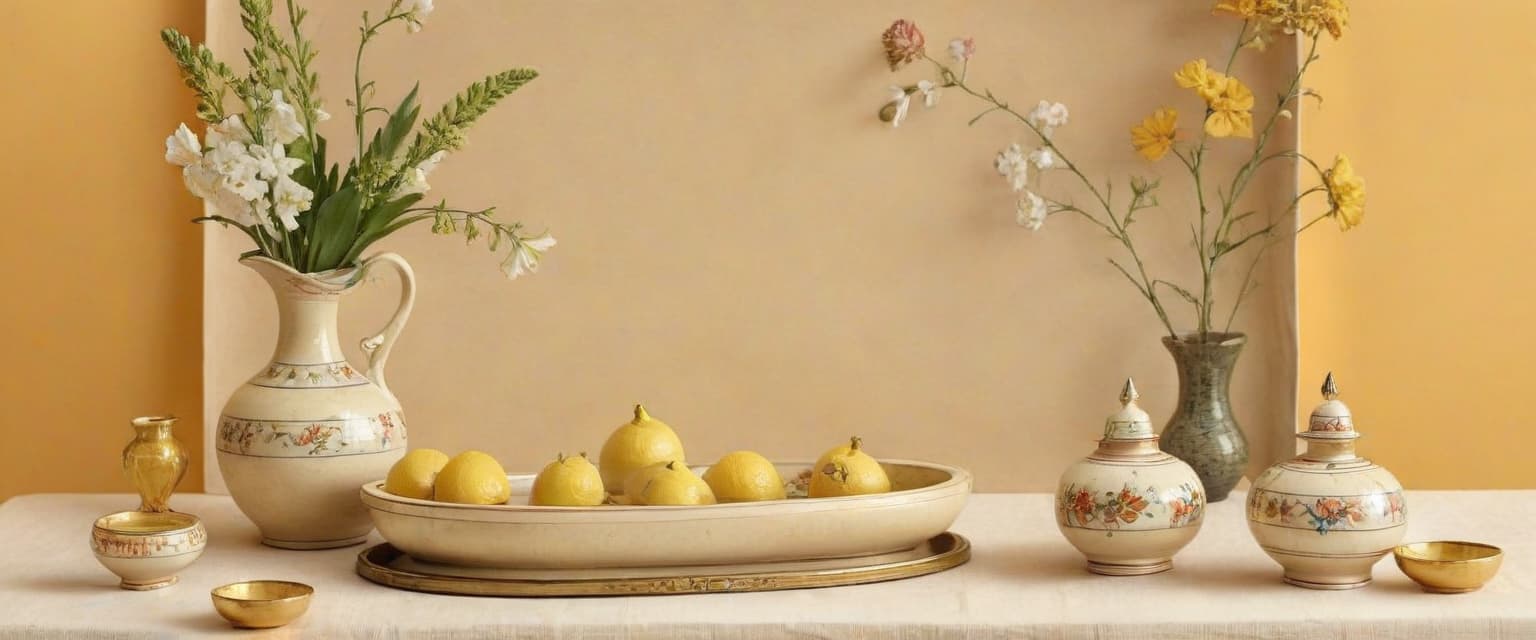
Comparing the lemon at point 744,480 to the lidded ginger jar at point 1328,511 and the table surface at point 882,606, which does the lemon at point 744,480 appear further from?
the lidded ginger jar at point 1328,511

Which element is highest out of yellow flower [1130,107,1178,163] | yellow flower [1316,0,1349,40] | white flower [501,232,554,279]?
yellow flower [1316,0,1349,40]

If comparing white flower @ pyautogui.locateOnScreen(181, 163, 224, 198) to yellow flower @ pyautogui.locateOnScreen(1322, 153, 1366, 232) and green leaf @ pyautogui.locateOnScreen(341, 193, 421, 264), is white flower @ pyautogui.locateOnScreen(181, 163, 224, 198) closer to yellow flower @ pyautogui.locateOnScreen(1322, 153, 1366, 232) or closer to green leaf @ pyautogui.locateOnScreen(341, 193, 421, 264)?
green leaf @ pyautogui.locateOnScreen(341, 193, 421, 264)

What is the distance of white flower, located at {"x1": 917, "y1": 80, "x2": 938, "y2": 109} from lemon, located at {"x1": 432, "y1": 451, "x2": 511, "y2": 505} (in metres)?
0.67

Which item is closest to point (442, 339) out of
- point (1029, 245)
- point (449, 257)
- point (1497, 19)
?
point (449, 257)

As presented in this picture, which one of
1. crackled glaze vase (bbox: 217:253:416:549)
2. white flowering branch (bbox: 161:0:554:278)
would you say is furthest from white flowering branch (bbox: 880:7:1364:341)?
crackled glaze vase (bbox: 217:253:416:549)

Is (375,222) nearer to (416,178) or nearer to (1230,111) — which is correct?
(416,178)

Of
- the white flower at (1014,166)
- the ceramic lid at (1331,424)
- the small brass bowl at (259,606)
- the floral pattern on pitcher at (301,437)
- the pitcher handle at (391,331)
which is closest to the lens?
the small brass bowl at (259,606)

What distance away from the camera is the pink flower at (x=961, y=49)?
154 cm

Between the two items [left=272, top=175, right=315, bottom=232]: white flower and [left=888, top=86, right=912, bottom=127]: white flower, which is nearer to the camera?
[left=272, top=175, right=315, bottom=232]: white flower

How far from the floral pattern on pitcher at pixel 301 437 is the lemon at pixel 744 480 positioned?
299 millimetres

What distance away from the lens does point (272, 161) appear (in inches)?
44.6

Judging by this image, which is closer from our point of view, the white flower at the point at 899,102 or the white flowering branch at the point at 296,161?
the white flowering branch at the point at 296,161

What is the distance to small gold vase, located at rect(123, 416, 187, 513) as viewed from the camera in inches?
48.1

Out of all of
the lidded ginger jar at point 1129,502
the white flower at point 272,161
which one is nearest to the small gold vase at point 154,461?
the white flower at point 272,161
